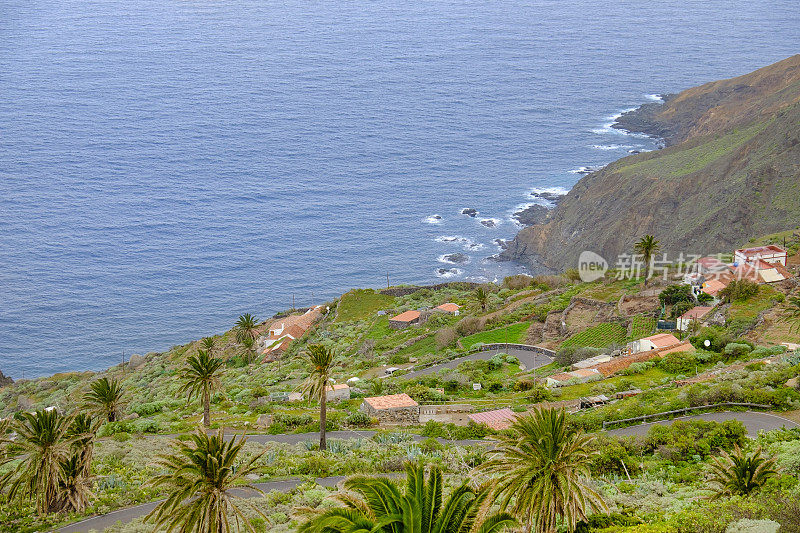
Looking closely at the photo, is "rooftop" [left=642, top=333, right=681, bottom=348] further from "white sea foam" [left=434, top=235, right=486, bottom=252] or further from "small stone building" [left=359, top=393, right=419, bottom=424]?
"white sea foam" [left=434, top=235, right=486, bottom=252]

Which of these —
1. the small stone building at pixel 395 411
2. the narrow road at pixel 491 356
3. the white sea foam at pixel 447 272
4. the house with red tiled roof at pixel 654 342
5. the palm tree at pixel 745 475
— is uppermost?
the white sea foam at pixel 447 272

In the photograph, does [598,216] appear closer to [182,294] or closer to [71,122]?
[182,294]

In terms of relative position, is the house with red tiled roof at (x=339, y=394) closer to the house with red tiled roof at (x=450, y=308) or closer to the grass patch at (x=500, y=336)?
the grass patch at (x=500, y=336)

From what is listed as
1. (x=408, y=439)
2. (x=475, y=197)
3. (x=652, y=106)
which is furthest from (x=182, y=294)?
(x=652, y=106)

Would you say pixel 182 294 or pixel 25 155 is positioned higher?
pixel 25 155

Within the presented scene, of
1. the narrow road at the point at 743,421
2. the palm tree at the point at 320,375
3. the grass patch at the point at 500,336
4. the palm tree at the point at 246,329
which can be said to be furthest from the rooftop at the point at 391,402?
the palm tree at the point at 246,329

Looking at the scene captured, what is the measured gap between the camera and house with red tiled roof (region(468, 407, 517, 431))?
45.2 m

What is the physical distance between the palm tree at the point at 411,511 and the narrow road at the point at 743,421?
2361cm

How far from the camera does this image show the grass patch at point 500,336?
236ft

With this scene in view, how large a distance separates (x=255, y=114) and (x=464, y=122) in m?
50.6

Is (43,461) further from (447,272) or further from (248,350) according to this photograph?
(447,272)

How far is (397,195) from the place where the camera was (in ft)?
474

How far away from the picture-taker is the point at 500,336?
239 feet

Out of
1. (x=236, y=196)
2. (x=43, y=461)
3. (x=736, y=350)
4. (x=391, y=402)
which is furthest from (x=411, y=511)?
(x=236, y=196)
